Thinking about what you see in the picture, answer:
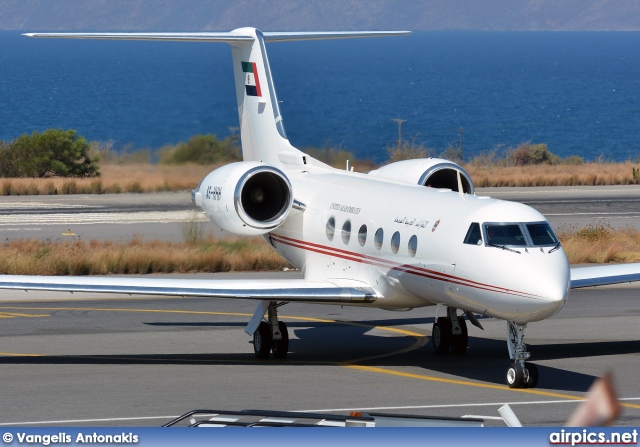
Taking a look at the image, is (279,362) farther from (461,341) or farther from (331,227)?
(461,341)

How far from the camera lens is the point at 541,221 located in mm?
17359

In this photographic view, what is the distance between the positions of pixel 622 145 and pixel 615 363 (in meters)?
107

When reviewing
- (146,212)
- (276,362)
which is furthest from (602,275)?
(146,212)

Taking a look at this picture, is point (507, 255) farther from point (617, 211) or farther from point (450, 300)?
point (617, 211)

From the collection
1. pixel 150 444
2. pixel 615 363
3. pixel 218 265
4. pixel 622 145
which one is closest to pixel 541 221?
pixel 615 363

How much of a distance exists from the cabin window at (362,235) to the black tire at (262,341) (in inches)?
82.7

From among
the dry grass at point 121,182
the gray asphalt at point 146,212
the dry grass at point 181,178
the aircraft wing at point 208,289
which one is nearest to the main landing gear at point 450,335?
the aircraft wing at point 208,289

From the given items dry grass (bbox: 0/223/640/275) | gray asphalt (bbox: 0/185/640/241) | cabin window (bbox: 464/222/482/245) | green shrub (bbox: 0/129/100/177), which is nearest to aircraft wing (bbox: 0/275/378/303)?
cabin window (bbox: 464/222/482/245)

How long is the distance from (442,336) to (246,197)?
449 centimetres

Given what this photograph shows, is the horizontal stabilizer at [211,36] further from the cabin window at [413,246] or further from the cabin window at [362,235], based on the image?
the cabin window at [413,246]

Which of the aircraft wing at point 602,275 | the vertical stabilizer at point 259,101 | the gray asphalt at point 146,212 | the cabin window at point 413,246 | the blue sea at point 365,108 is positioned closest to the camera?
the cabin window at point 413,246

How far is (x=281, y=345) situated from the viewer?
20016 millimetres

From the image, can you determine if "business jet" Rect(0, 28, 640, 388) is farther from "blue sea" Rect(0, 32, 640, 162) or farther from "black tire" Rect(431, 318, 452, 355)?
"blue sea" Rect(0, 32, 640, 162)

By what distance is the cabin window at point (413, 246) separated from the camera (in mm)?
18469
